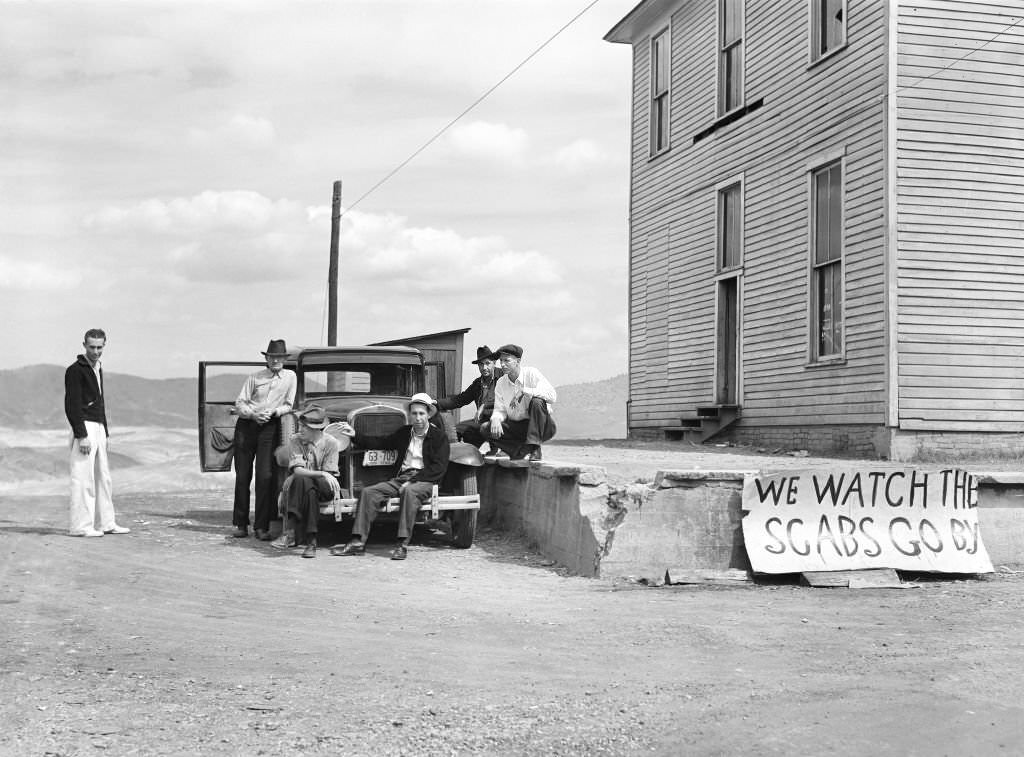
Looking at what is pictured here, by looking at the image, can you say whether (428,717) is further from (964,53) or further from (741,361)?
(741,361)

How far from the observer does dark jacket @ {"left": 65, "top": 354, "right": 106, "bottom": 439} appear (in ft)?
38.4

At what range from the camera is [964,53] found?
1529 cm

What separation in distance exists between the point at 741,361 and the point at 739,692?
45.8 feet

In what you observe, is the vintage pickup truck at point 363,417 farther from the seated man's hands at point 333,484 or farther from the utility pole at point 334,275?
the utility pole at point 334,275

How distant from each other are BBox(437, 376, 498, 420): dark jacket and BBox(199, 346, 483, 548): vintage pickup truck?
269 mm

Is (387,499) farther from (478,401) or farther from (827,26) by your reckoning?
(827,26)

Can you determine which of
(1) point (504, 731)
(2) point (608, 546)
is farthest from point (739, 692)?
(2) point (608, 546)

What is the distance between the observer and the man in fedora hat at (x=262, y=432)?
12008 mm

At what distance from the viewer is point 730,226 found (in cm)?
2030

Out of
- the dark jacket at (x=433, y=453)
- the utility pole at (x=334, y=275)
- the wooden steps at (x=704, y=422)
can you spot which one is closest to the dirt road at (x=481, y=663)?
the dark jacket at (x=433, y=453)

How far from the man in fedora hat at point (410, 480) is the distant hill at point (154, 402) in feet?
183

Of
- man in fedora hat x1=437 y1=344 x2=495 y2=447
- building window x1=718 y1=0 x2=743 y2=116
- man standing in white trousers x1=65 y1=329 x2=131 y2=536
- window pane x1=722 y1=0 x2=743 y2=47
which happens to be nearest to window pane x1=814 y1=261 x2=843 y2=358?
building window x1=718 y1=0 x2=743 y2=116

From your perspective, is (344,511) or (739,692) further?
(344,511)

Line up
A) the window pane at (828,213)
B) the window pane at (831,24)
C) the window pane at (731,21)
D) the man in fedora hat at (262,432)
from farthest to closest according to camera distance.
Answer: the window pane at (731,21) → the window pane at (831,24) → the window pane at (828,213) → the man in fedora hat at (262,432)
